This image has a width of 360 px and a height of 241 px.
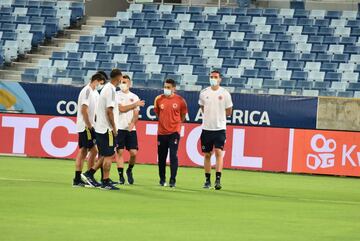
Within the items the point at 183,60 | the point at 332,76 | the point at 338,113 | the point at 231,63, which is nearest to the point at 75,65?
the point at 183,60

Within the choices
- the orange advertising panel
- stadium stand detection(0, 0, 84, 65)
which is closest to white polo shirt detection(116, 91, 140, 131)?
the orange advertising panel

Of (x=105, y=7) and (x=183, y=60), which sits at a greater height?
(x=105, y=7)

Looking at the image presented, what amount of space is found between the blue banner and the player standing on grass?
38.0 feet

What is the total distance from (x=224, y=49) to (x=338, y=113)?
7.95m

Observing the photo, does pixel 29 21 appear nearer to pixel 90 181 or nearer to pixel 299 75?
pixel 299 75

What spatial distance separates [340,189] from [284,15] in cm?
1554

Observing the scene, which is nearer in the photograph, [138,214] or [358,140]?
[138,214]

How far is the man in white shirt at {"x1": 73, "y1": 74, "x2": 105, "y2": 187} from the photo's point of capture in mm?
19609

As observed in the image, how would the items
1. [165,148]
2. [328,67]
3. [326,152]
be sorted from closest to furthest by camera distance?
1. [165,148]
2. [326,152]
3. [328,67]

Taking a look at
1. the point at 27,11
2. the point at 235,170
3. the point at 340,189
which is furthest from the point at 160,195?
the point at 27,11

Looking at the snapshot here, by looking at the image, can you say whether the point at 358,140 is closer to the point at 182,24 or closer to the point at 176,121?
the point at 176,121

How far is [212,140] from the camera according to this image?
70.4 feet

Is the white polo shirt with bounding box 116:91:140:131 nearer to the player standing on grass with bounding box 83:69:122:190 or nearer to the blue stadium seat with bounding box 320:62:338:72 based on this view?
the player standing on grass with bounding box 83:69:122:190

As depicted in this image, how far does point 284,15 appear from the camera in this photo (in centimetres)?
3784
